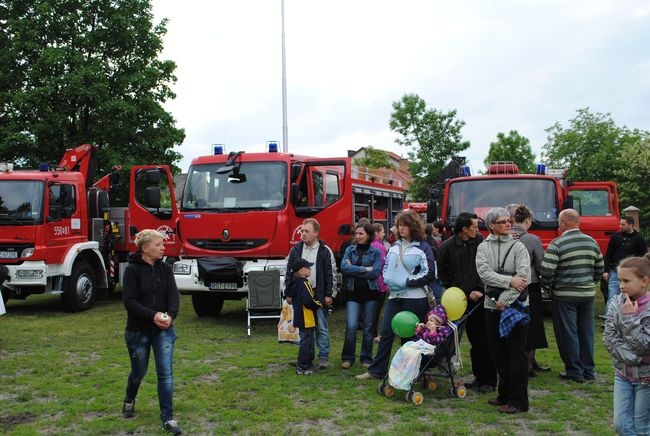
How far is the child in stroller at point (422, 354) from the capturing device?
5.71 metres

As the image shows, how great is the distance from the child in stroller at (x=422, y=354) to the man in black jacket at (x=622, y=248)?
14.4ft

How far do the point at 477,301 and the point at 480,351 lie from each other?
53 cm

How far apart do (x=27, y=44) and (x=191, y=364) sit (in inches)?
693

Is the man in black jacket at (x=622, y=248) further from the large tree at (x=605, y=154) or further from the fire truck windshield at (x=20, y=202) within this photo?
the large tree at (x=605, y=154)

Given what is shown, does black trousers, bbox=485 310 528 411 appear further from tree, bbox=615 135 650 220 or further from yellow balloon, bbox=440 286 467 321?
tree, bbox=615 135 650 220

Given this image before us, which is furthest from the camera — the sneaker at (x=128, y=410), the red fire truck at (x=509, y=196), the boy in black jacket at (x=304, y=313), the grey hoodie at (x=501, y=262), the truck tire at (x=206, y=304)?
the truck tire at (x=206, y=304)

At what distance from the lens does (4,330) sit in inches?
392

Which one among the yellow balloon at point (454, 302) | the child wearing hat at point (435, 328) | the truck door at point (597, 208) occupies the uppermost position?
the truck door at point (597, 208)

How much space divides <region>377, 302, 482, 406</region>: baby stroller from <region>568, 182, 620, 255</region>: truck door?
7810 mm

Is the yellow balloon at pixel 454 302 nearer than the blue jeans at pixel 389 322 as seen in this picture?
Yes

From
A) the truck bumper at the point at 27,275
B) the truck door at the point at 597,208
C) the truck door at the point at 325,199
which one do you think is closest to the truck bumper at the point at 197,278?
the truck door at the point at 325,199

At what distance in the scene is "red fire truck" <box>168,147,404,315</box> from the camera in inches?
387

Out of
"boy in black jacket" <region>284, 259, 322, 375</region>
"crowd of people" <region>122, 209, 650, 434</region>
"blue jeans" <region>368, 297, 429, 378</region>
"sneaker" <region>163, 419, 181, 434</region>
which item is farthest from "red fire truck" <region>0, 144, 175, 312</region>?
"sneaker" <region>163, 419, 181, 434</region>

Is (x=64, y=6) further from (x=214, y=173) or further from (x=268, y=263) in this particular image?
(x=268, y=263)
